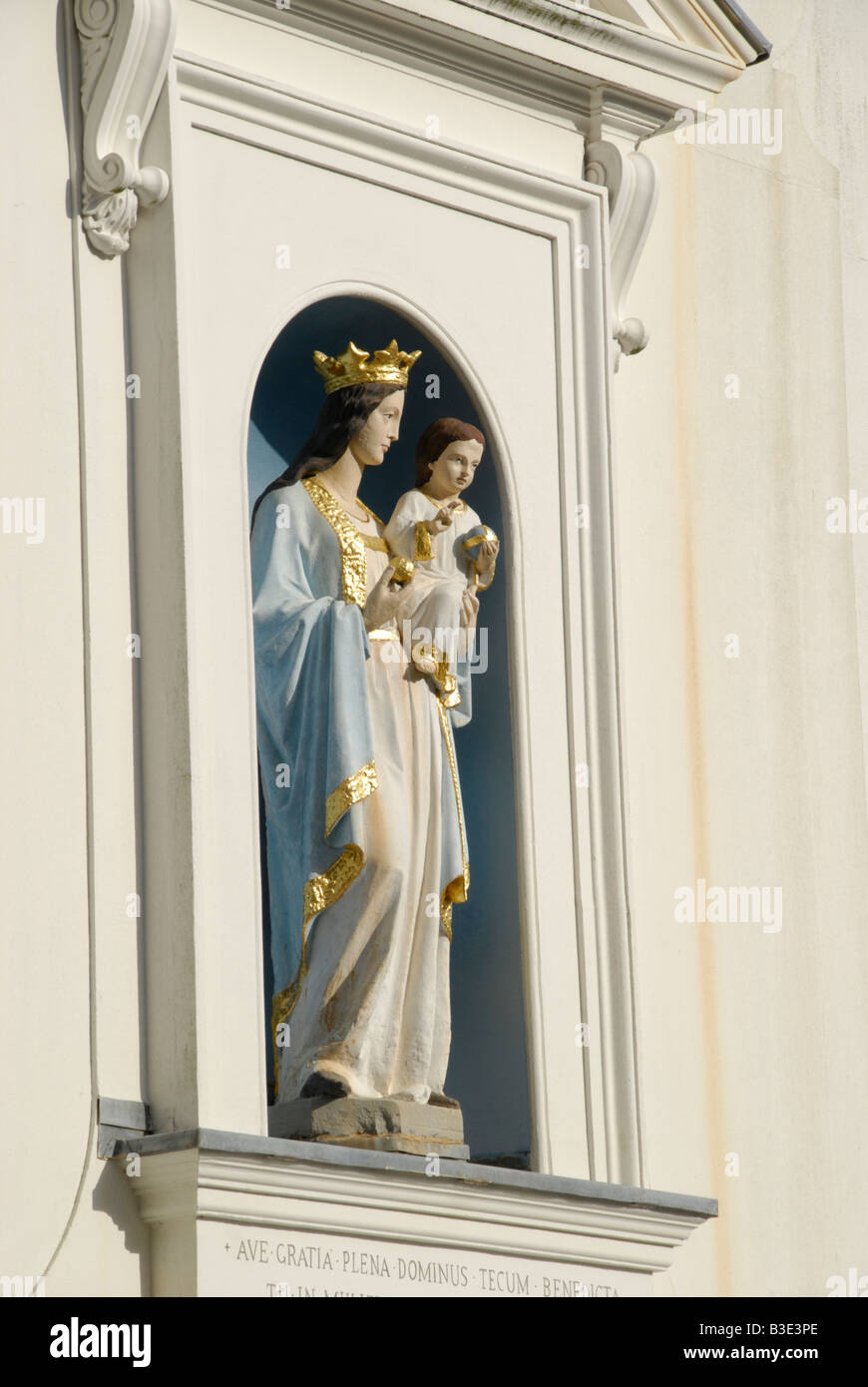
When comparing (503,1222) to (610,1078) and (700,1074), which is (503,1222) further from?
(700,1074)

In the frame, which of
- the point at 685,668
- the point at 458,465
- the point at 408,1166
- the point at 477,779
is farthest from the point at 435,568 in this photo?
the point at 408,1166

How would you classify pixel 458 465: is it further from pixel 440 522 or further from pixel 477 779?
pixel 477 779

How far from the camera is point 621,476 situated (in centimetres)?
602

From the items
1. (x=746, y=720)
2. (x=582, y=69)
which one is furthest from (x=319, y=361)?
(x=746, y=720)

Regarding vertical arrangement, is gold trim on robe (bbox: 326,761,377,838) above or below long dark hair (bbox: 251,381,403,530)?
below

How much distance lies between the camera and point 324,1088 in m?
5.02

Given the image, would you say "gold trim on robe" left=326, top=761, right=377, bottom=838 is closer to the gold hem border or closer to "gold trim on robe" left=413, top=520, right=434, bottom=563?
the gold hem border

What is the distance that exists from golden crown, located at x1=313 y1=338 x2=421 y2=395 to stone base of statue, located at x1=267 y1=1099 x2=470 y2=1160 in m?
1.25

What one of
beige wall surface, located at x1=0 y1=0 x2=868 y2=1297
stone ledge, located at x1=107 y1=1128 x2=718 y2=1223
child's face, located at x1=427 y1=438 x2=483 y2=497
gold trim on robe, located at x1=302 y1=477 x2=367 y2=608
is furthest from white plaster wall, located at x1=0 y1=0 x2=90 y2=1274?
child's face, located at x1=427 y1=438 x2=483 y2=497

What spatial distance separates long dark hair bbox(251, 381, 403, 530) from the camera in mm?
5383

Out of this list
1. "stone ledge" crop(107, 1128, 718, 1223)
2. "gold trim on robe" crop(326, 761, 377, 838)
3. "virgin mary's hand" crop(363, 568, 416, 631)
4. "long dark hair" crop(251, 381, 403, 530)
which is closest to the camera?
"stone ledge" crop(107, 1128, 718, 1223)

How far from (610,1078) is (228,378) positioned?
1.37 m

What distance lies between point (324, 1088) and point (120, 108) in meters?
1.61

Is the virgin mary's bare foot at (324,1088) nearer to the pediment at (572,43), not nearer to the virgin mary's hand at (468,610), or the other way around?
the virgin mary's hand at (468,610)
